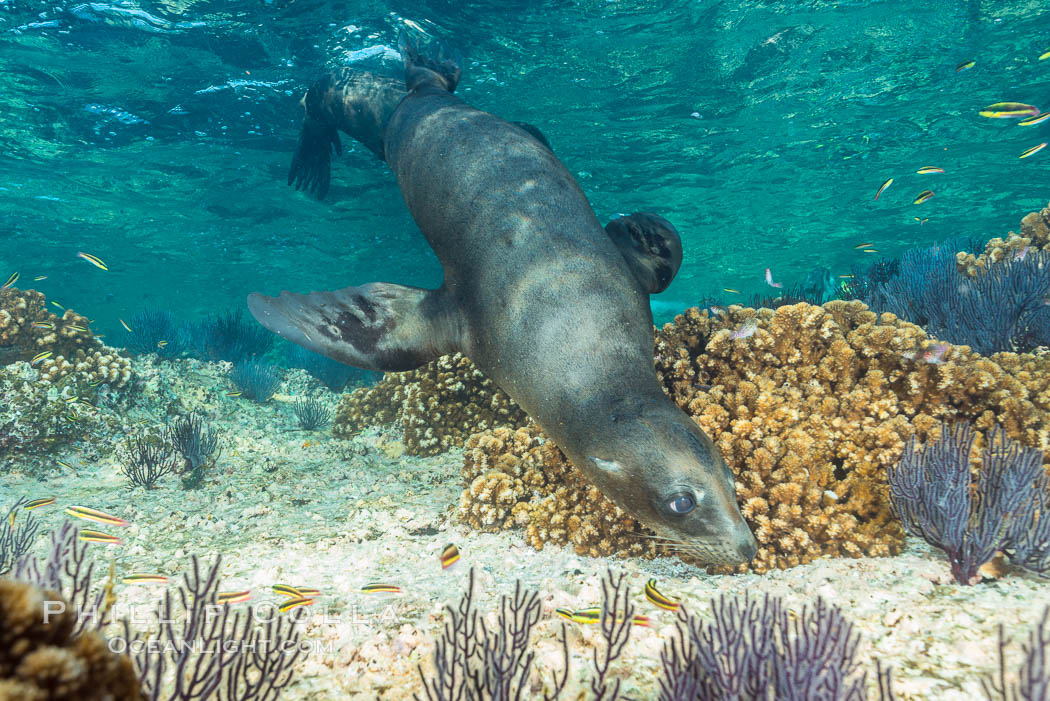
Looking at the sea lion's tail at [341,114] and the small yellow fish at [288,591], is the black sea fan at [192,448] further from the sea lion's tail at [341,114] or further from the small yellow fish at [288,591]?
the sea lion's tail at [341,114]

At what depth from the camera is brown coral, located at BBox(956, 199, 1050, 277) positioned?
668cm

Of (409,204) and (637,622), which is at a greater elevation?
(409,204)

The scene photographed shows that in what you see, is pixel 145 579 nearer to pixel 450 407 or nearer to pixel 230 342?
pixel 450 407

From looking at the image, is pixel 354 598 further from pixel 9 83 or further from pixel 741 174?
pixel 741 174

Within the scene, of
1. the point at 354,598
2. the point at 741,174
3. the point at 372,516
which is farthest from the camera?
the point at 741,174

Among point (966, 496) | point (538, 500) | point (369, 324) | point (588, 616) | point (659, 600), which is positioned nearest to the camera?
point (588, 616)

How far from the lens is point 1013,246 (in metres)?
7.33

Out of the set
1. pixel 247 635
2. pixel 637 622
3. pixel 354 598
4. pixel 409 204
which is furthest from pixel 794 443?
pixel 409 204

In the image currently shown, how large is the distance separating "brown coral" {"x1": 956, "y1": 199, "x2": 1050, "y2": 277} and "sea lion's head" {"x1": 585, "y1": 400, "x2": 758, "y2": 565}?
18.9ft

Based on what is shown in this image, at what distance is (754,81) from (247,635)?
18076 millimetres

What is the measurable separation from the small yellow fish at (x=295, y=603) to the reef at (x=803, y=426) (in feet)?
4.99

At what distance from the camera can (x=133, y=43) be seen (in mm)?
12234

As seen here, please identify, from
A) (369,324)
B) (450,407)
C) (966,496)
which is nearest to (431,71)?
(369,324)

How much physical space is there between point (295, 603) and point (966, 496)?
3.81m
